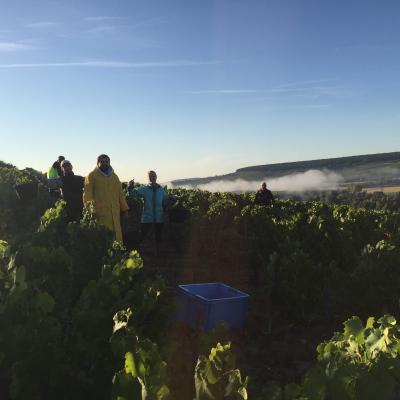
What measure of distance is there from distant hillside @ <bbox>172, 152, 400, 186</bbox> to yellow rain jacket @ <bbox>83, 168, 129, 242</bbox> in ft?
302

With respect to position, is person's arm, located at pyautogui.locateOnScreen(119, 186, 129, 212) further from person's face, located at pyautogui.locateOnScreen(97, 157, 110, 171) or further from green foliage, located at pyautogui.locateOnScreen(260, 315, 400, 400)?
green foliage, located at pyautogui.locateOnScreen(260, 315, 400, 400)

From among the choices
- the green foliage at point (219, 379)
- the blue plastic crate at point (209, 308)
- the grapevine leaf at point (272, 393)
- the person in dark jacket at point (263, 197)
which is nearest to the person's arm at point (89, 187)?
the blue plastic crate at point (209, 308)

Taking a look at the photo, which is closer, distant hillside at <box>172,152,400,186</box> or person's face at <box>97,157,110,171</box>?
person's face at <box>97,157,110,171</box>

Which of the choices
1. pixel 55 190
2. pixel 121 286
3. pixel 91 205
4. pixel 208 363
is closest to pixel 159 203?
pixel 91 205

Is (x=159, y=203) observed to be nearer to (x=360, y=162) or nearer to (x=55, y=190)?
(x=55, y=190)

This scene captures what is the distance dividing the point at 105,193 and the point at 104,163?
0.50m

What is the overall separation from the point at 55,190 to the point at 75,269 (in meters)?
6.87

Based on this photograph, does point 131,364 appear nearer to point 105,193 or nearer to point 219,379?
point 219,379

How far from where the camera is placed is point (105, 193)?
770 centimetres

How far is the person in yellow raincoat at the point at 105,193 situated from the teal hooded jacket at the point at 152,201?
1.41 meters

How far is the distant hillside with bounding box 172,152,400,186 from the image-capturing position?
331 feet

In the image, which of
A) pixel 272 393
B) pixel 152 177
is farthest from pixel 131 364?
pixel 152 177

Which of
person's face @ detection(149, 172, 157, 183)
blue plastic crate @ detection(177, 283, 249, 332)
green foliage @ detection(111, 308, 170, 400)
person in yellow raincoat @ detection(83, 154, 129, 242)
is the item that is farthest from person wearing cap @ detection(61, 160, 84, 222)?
green foliage @ detection(111, 308, 170, 400)

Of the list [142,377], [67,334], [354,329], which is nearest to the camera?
[142,377]
